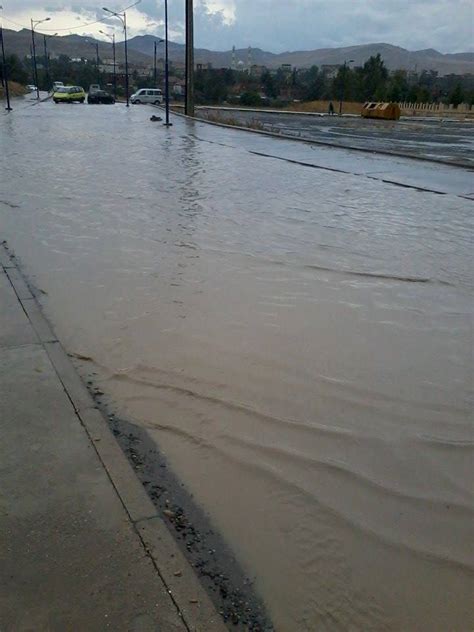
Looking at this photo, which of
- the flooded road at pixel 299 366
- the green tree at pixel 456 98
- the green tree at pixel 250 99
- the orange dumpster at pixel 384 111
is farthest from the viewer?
the green tree at pixel 456 98

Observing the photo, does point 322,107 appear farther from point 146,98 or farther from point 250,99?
point 146,98

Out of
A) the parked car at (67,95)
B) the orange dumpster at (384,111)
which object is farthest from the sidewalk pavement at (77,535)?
the parked car at (67,95)

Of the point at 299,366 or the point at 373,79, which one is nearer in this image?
the point at 299,366

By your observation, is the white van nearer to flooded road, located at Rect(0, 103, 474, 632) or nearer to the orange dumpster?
the orange dumpster

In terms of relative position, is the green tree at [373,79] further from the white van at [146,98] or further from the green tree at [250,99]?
the white van at [146,98]

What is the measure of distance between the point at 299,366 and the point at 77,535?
2.71 m

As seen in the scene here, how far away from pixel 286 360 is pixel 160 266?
10.5ft

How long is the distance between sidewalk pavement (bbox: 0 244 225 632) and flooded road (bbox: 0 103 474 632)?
0.45m

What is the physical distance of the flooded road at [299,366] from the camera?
10.3 feet

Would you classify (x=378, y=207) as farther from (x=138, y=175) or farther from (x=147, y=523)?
(x=147, y=523)

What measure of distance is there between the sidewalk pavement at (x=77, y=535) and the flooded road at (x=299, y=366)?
0.45 m

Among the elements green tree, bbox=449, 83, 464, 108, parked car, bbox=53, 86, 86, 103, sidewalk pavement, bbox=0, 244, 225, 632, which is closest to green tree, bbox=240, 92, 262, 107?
parked car, bbox=53, 86, 86, 103

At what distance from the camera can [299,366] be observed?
206 inches

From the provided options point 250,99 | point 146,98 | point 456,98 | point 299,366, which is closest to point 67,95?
point 146,98
